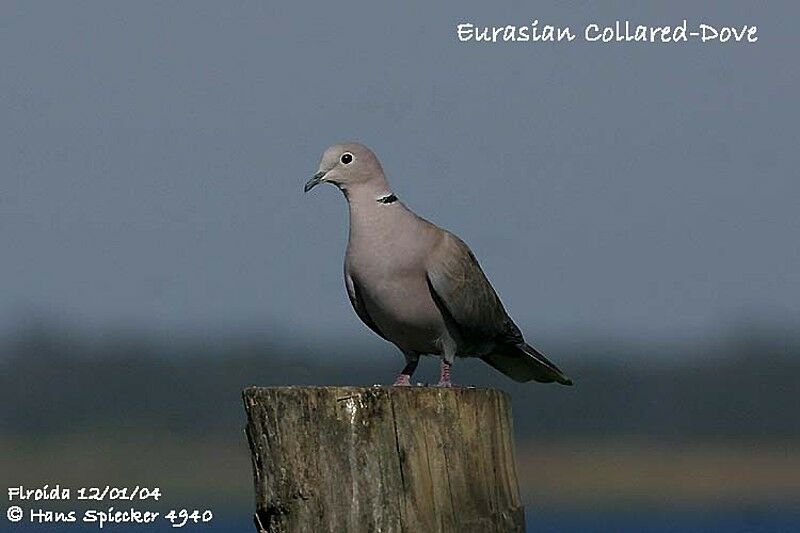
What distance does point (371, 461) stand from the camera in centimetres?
535

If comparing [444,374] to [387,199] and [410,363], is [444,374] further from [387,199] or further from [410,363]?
[387,199]

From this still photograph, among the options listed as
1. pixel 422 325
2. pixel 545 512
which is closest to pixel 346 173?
pixel 422 325

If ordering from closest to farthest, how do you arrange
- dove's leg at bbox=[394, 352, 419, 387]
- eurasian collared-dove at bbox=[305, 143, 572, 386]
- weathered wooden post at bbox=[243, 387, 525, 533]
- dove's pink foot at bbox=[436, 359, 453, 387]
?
weathered wooden post at bbox=[243, 387, 525, 533], eurasian collared-dove at bbox=[305, 143, 572, 386], dove's pink foot at bbox=[436, 359, 453, 387], dove's leg at bbox=[394, 352, 419, 387]

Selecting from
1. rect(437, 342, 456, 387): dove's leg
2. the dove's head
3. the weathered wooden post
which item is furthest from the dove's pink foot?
the weathered wooden post

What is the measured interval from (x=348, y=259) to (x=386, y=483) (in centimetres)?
222

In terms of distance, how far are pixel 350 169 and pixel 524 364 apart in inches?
53.6

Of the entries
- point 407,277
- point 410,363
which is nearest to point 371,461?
point 407,277

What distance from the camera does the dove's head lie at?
24.4 ft

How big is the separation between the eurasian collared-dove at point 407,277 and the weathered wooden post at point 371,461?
1902mm

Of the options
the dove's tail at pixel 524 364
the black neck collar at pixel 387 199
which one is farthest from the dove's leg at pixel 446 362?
the black neck collar at pixel 387 199

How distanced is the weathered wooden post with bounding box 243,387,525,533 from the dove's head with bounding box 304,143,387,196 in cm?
204

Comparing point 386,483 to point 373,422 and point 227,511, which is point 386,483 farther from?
point 227,511

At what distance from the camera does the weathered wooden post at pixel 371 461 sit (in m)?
5.34

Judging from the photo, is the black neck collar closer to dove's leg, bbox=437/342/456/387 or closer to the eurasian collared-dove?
the eurasian collared-dove
